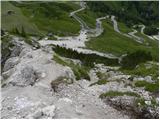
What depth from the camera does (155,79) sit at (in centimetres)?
4562

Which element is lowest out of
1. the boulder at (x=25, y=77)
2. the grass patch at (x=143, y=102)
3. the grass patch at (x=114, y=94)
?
the boulder at (x=25, y=77)

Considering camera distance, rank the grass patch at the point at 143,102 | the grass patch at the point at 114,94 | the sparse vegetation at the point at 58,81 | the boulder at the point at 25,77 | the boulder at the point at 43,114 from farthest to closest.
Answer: the boulder at the point at 25,77, the sparse vegetation at the point at 58,81, the grass patch at the point at 114,94, the grass patch at the point at 143,102, the boulder at the point at 43,114

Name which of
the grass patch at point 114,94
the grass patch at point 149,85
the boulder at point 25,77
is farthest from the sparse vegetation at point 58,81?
the grass patch at point 149,85

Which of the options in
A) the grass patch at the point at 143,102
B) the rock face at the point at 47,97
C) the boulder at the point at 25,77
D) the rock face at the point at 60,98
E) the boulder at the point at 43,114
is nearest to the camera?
the boulder at the point at 43,114

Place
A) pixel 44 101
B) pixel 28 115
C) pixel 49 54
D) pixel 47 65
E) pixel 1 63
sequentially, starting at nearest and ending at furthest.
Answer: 1. pixel 28 115
2. pixel 44 101
3. pixel 47 65
4. pixel 49 54
5. pixel 1 63

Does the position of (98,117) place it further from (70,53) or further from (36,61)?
(70,53)

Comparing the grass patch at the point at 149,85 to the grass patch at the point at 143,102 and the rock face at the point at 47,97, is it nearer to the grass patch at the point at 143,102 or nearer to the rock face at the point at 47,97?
the grass patch at the point at 143,102

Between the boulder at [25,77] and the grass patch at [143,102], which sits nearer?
the grass patch at [143,102]

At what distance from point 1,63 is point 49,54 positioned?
21.3 meters

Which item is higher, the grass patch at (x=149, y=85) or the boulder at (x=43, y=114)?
the boulder at (x=43, y=114)

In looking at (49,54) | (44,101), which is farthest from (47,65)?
(44,101)

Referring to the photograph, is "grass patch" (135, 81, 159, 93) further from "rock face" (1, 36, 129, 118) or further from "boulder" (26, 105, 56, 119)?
"boulder" (26, 105, 56, 119)

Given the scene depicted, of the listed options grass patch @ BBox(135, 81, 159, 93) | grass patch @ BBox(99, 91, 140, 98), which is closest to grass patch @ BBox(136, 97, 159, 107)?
grass patch @ BBox(99, 91, 140, 98)

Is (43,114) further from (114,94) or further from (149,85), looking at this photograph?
(149,85)
